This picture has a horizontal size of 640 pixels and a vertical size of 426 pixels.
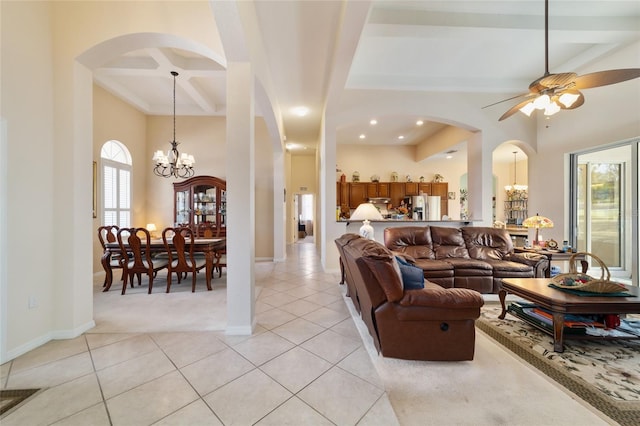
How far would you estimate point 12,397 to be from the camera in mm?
1655

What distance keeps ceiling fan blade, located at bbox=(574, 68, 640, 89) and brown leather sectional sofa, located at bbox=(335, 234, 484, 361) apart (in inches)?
95.6

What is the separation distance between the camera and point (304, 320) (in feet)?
9.29

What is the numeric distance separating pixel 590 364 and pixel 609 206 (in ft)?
13.4

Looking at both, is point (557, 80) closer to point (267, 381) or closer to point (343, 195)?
point (267, 381)

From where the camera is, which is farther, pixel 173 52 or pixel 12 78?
pixel 173 52

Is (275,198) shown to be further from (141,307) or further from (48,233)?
(48,233)

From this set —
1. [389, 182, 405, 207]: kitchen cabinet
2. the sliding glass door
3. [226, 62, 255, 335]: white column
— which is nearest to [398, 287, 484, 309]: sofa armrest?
[226, 62, 255, 335]: white column

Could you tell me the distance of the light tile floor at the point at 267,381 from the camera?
59.1 inches

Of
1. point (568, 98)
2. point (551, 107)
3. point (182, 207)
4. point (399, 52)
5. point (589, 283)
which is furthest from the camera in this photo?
point (182, 207)

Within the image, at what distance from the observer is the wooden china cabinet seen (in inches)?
234

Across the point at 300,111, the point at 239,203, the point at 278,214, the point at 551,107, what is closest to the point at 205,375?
the point at 239,203


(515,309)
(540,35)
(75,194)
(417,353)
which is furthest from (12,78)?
(540,35)

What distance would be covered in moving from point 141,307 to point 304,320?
2.23 m

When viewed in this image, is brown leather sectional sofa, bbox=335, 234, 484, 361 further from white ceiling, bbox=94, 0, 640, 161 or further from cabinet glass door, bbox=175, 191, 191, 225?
cabinet glass door, bbox=175, 191, 191, 225
